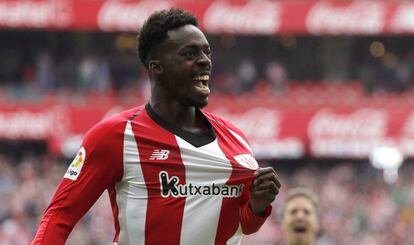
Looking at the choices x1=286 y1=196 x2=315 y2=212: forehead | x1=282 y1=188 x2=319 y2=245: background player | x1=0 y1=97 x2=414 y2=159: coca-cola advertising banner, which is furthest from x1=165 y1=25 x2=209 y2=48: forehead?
x1=0 y1=97 x2=414 y2=159: coca-cola advertising banner

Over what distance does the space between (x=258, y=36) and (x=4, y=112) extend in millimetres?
6017

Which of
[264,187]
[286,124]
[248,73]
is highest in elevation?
[248,73]

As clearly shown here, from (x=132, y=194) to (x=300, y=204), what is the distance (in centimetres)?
317

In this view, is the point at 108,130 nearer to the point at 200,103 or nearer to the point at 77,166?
the point at 77,166

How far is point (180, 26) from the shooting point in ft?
15.6

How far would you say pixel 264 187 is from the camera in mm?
4617

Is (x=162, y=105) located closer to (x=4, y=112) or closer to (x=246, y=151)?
(x=246, y=151)

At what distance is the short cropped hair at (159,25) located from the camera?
4762 millimetres

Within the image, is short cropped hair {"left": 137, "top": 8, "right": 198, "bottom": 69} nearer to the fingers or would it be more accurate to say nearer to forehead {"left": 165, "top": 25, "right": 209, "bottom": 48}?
forehead {"left": 165, "top": 25, "right": 209, "bottom": 48}

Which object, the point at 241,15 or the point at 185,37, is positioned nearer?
the point at 185,37

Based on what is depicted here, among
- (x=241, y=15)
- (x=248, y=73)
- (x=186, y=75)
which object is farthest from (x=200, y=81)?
(x=241, y=15)

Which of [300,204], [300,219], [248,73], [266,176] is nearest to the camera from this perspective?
[266,176]

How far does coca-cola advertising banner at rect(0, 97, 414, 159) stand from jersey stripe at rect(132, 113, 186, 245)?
21.3m

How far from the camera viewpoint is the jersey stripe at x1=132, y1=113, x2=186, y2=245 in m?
4.76
